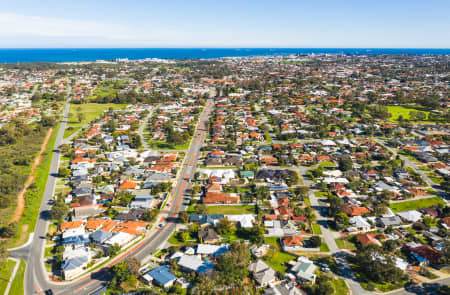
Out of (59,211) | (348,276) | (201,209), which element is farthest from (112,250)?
(348,276)

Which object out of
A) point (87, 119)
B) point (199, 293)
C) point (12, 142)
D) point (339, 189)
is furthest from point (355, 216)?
Result: point (87, 119)

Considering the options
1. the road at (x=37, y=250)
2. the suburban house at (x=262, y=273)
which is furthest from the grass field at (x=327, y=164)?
the road at (x=37, y=250)

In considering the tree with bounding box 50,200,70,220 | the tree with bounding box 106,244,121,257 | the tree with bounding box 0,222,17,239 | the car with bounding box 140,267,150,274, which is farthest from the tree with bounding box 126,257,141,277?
the tree with bounding box 0,222,17,239

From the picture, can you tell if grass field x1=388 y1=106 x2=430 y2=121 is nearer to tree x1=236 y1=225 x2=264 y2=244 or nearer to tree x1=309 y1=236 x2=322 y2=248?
tree x1=309 y1=236 x2=322 y2=248

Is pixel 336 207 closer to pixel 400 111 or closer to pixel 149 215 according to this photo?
pixel 149 215

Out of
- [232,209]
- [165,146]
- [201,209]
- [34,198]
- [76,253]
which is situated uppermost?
[165,146]
